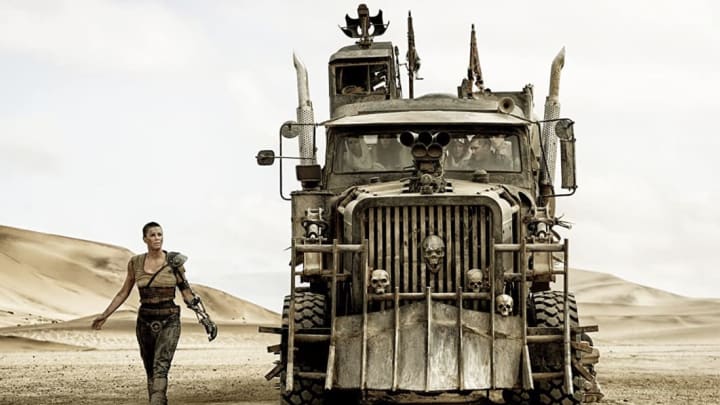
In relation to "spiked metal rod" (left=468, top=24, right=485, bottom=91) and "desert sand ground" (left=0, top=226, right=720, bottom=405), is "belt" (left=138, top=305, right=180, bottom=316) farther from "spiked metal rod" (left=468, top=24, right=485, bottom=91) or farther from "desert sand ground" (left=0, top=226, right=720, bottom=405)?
"spiked metal rod" (left=468, top=24, right=485, bottom=91)

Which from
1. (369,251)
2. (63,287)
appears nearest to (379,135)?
(369,251)

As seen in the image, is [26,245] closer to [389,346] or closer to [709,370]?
[709,370]

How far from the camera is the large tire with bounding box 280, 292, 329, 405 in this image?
11.9 meters

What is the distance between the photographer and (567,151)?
14328mm

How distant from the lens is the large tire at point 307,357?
11891mm

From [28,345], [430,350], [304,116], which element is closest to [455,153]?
[430,350]

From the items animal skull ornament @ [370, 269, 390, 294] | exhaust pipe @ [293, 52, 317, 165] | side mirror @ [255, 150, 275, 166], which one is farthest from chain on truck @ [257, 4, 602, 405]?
exhaust pipe @ [293, 52, 317, 165]

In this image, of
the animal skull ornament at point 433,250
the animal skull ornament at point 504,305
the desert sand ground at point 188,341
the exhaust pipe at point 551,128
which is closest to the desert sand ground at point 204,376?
the desert sand ground at point 188,341

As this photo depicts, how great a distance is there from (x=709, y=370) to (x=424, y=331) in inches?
594

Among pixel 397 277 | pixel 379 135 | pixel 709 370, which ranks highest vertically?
pixel 379 135

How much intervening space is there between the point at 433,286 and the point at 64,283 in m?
59.0

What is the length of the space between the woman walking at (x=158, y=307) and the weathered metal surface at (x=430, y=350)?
6.48 ft

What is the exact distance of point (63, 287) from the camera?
221 ft

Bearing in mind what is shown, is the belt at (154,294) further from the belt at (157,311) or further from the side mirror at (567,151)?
the side mirror at (567,151)
